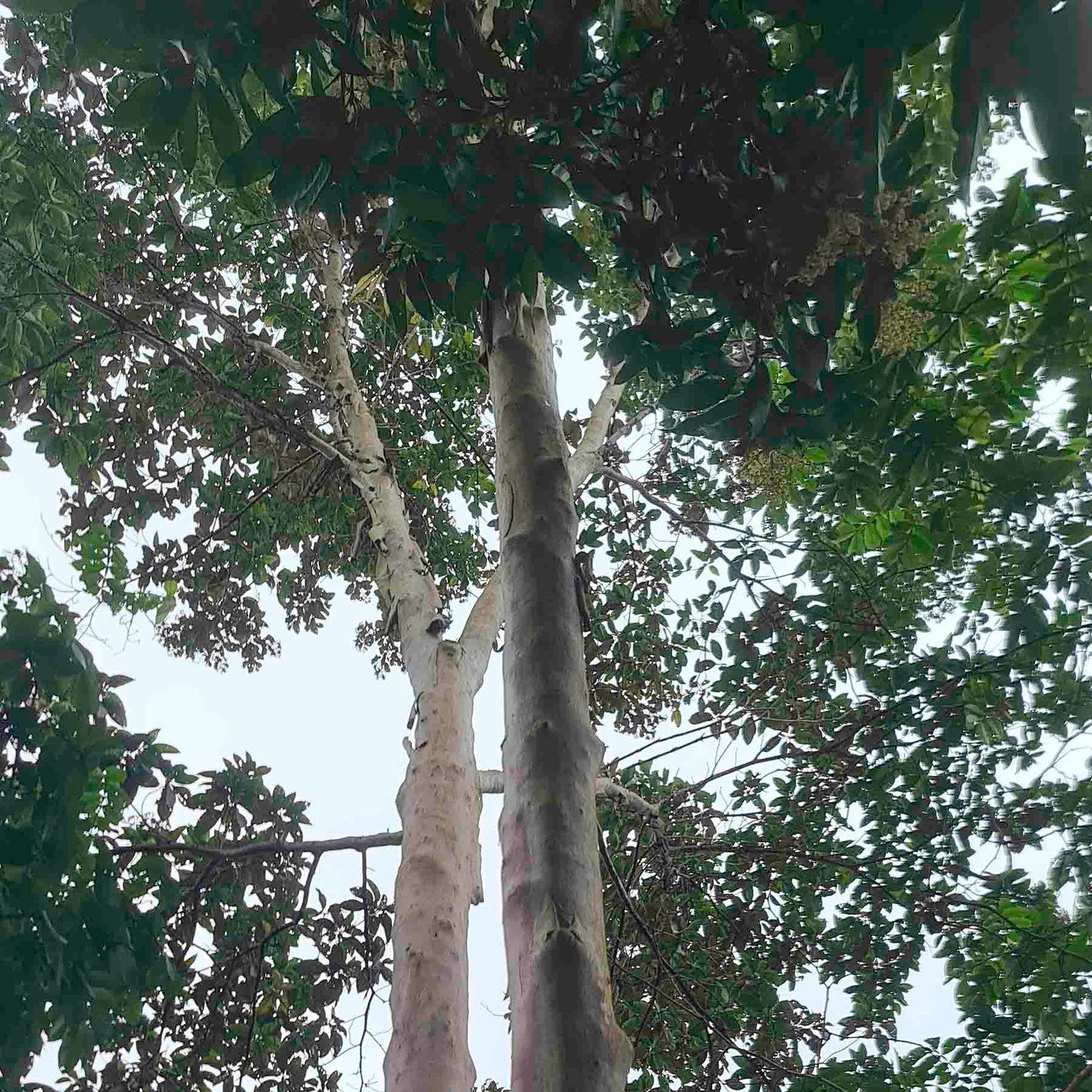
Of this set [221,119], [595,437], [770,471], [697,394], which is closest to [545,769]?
[697,394]

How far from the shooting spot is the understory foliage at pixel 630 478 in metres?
2.19

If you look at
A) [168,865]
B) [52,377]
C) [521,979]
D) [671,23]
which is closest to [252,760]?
[168,865]

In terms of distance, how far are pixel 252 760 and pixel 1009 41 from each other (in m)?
4.53

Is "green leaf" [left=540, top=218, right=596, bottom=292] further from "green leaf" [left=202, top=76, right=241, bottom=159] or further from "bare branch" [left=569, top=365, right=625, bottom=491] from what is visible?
"bare branch" [left=569, top=365, right=625, bottom=491]

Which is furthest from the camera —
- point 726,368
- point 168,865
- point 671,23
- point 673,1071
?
point 673,1071

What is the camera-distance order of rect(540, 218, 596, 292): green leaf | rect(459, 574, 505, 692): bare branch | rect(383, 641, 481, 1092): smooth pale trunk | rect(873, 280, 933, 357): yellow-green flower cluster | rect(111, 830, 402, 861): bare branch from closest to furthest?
rect(540, 218, 596, 292): green leaf < rect(873, 280, 933, 357): yellow-green flower cluster < rect(383, 641, 481, 1092): smooth pale trunk < rect(111, 830, 402, 861): bare branch < rect(459, 574, 505, 692): bare branch

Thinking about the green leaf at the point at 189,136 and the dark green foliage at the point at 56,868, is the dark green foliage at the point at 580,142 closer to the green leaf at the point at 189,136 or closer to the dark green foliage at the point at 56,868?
the green leaf at the point at 189,136

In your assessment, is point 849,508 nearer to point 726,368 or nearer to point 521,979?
point 726,368

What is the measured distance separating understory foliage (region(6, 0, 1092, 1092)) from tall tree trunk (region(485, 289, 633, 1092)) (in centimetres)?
35

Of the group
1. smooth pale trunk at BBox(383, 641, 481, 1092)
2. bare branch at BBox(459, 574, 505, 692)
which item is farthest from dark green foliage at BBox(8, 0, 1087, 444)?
bare branch at BBox(459, 574, 505, 692)

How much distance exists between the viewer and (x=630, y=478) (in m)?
5.95

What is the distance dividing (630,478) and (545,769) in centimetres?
429

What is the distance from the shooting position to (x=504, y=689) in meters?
1.99

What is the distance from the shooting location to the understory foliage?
2.19m
